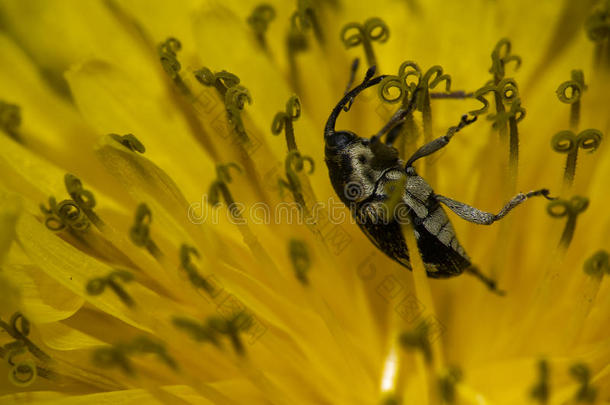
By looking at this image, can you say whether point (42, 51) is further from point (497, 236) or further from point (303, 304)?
point (497, 236)

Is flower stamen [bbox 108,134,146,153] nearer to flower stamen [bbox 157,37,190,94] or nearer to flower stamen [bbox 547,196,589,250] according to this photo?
flower stamen [bbox 157,37,190,94]

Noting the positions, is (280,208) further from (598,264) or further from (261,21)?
(598,264)

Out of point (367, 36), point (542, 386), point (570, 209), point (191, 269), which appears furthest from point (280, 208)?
point (542, 386)

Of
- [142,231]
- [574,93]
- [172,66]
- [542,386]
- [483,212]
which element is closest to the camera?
[542,386]

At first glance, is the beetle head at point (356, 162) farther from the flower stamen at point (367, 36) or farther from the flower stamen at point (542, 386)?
the flower stamen at point (542, 386)

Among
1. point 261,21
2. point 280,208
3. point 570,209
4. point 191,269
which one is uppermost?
point 261,21

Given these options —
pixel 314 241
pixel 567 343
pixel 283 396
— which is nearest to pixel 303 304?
pixel 314 241
